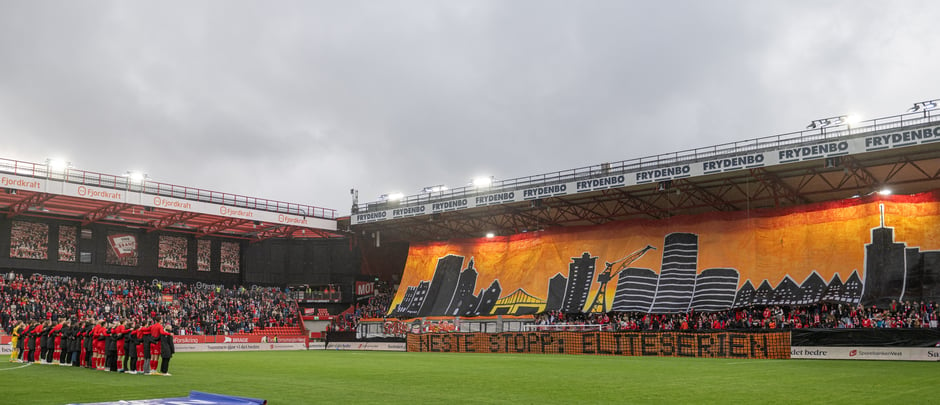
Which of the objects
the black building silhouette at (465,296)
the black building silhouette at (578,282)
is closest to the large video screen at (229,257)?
the black building silhouette at (465,296)

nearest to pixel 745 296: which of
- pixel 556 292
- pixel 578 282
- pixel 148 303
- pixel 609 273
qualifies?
pixel 609 273

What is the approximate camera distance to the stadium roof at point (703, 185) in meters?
36.0

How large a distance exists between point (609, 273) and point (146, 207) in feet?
100

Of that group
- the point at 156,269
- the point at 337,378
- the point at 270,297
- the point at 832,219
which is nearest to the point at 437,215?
the point at 270,297

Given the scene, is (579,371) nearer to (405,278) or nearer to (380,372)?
(380,372)

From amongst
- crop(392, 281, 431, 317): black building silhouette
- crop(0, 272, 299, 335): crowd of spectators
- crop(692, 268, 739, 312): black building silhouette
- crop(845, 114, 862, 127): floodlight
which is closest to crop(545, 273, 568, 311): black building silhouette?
crop(692, 268, 739, 312): black building silhouette

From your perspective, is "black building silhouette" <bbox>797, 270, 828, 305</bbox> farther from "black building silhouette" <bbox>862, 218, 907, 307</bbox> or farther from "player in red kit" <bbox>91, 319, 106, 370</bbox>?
"player in red kit" <bbox>91, 319, 106, 370</bbox>

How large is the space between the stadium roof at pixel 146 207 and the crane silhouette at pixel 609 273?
2308cm

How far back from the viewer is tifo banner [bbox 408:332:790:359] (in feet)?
97.6

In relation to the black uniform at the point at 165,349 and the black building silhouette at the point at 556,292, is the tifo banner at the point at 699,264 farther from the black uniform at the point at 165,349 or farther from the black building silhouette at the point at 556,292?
the black uniform at the point at 165,349

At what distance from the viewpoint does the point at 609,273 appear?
1844 inches

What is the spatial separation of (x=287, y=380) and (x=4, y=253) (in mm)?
40122

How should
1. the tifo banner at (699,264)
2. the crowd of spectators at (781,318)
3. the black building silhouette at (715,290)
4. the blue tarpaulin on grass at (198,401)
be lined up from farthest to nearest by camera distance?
the black building silhouette at (715,290) → the tifo banner at (699,264) → the crowd of spectators at (781,318) → the blue tarpaulin on grass at (198,401)

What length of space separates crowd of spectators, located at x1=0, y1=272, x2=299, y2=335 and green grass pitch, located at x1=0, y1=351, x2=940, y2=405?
25835 mm
